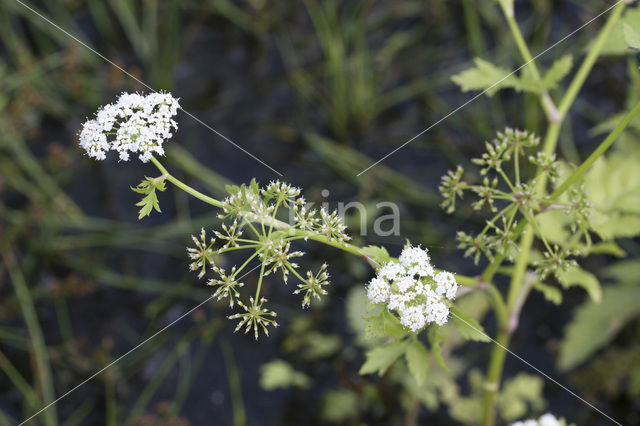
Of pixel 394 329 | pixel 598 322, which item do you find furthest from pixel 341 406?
pixel 394 329

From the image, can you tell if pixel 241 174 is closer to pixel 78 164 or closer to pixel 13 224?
pixel 78 164

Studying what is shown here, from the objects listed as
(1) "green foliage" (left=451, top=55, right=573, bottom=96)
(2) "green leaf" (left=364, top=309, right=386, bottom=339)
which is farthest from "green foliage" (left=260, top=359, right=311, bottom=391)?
(1) "green foliage" (left=451, top=55, right=573, bottom=96)

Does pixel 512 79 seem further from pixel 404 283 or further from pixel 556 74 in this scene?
pixel 404 283

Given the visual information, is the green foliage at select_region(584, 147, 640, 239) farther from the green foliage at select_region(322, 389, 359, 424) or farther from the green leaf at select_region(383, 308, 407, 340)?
Answer: the green foliage at select_region(322, 389, 359, 424)

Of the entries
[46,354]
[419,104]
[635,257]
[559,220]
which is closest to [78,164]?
[46,354]

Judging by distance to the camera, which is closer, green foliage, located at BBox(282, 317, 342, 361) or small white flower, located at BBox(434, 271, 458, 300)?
small white flower, located at BBox(434, 271, 458, 300)

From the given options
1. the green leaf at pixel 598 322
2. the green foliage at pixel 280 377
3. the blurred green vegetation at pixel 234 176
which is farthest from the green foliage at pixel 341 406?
the green leaf at pixel 598 322
